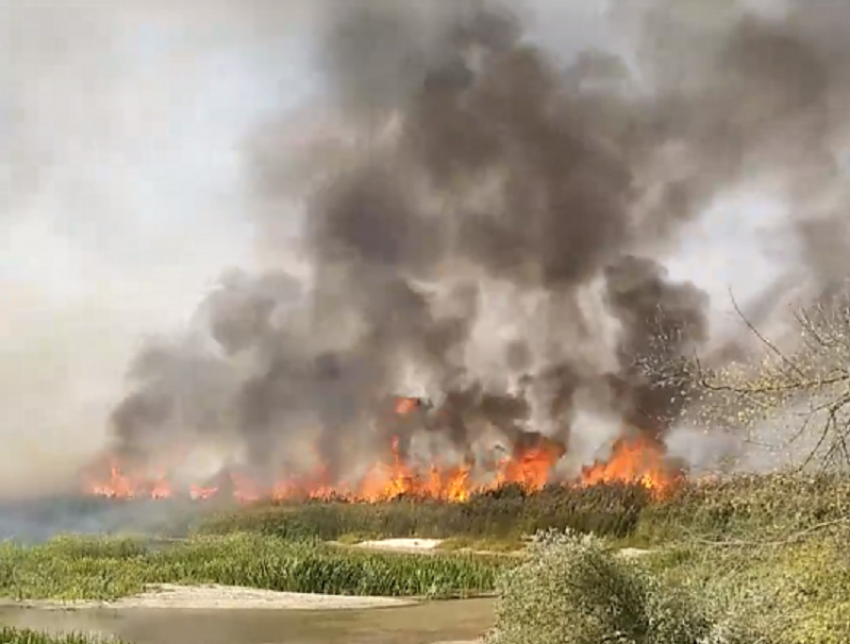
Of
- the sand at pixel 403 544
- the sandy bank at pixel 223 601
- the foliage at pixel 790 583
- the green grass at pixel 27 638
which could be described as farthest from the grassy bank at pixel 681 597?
the sand at pixel 403 544

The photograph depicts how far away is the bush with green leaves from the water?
12.8m

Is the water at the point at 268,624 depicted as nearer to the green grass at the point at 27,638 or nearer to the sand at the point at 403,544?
the green grass at the point at 27,638

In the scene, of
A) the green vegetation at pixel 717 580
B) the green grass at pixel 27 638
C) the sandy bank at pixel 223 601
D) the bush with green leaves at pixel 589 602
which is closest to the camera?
the green vegetation at pixel 717 580

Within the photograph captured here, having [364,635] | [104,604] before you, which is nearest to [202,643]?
[364,635]

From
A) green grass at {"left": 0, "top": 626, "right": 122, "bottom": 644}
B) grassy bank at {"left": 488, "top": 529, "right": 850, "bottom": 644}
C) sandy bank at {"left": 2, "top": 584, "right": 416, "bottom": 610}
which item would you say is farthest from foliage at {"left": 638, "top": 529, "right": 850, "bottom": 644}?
sandy bank at {"left": 2, "top": 584, "right": 416, "bottom": 610}

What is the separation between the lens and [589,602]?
15375 mm

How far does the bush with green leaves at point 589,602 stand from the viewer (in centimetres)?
1482

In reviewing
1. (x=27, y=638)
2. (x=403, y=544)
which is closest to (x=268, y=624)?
(x=27, y=638)

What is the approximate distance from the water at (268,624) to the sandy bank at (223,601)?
1.08 metres

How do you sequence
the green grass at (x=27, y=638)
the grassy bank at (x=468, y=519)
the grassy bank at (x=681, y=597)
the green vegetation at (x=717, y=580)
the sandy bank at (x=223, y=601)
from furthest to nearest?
the grassy bank at (x=468, y=519)
the sandy bank at (x=223, y=601)
the green grass at (x=27, y=638)
the grassy bank at (x=681, y=597)
the green vegetation at (x=717, y=580)

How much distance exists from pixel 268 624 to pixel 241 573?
12112 millimetres

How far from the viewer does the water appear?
2828 centimetres

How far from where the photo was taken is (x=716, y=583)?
1266 centimetres

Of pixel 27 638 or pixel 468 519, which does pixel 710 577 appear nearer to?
pixel 27 638
